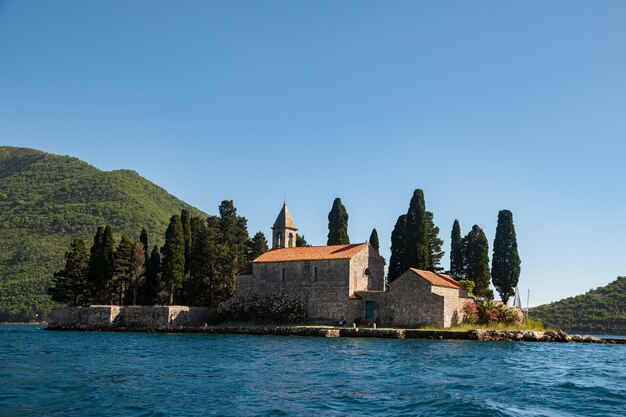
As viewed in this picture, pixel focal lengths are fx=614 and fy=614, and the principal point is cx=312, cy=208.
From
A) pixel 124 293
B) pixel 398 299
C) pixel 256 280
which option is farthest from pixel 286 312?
pixel 124 293

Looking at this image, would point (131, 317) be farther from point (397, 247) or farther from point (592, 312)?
point (592, 312)

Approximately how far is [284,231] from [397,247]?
10597 millimetres

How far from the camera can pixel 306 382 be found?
20125 mm

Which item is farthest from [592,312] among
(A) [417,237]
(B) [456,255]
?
(A) [417,237]

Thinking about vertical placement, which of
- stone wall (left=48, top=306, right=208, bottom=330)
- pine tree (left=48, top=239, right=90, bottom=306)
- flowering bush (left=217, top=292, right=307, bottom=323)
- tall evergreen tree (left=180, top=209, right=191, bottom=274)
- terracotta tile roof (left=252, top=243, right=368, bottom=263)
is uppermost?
tall evergreen tree (left=180, top=209, right=191, bottom=274)

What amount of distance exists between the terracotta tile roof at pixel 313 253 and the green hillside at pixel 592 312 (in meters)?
48.3

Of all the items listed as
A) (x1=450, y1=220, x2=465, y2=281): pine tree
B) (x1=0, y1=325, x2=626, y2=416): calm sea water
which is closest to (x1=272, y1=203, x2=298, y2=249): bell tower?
(x1=450, y1=220, x2=465, y2=281): pine tree

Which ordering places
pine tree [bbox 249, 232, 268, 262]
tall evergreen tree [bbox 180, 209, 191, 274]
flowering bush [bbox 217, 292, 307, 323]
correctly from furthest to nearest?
pine tree [bbox 249, 232, 268, 262] < tall evergreen tree [bbox 180, 209, 191, 274] < flowering bush [bbox 217, 292, 307, 323]

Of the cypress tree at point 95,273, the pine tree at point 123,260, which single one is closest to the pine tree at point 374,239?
the pine tree at point 123,260

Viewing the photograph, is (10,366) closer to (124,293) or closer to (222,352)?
(222,352)

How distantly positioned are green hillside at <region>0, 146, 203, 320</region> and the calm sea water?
2400 inches

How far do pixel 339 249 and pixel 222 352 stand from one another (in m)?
23.0

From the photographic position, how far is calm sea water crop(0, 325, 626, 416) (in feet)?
51.3

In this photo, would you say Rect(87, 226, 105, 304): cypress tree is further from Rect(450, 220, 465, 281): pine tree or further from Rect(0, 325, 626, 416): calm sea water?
Rect(450, 220, 465, 281): pine tree
